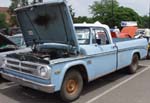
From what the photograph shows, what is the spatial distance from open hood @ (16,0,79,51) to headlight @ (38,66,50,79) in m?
1.16

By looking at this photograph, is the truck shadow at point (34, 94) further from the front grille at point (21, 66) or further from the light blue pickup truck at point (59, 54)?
the front grille at point (21, 66)

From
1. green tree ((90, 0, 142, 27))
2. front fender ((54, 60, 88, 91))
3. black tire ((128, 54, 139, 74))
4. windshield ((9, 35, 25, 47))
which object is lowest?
black tire ((128, 54, 139, 74))

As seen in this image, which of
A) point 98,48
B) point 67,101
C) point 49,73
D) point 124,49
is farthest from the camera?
point 124,49

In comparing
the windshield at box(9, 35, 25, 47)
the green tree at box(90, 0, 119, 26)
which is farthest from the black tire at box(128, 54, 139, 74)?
the green tree at box(90, 0, 119, 26)

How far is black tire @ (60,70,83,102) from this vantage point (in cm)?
615

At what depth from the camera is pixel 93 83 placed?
8094 millimetres

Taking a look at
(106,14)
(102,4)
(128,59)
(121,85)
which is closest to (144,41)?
(128,59)

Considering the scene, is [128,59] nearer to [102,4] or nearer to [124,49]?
[124,49]

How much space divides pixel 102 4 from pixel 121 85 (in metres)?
63.0

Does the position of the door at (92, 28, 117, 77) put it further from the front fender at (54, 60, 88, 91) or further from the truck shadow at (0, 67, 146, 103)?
the front fender at (54, 60, 88, 91)

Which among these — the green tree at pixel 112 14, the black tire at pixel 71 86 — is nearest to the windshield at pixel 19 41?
the black tire at pixel 71 86

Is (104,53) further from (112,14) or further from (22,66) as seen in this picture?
(112,14)

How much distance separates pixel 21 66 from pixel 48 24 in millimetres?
1389

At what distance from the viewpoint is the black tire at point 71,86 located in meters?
6.15
